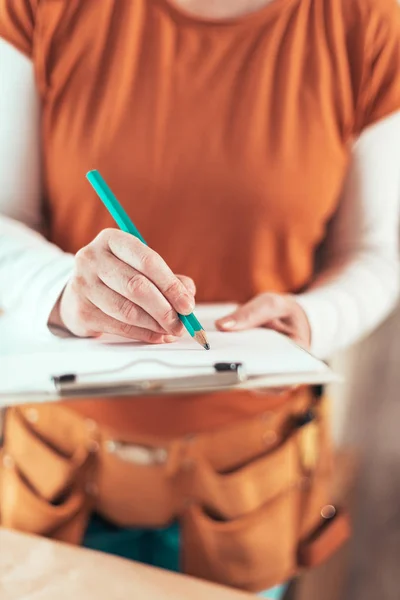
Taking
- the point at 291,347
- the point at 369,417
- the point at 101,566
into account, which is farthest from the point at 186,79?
the point at 369,417

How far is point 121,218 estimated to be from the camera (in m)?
0.29

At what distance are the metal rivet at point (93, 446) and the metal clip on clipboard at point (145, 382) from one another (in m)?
0.14

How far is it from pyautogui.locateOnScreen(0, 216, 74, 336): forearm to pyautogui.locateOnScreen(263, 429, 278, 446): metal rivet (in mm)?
179

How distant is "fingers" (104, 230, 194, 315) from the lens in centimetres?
27

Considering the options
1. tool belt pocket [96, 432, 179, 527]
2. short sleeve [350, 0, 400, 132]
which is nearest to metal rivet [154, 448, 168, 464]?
tool belt pocket [96, 432, 179, 527]

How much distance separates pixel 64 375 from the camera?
0.84 ft

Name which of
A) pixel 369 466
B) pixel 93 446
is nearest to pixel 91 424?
pixel 93 446

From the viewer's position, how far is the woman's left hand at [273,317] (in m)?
0.32

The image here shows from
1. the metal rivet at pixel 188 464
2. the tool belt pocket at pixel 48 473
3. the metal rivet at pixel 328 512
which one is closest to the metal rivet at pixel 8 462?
the tool belt pocket at pixel 48 473

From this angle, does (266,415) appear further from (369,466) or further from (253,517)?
(369,466)

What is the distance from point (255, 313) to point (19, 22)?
190 mm

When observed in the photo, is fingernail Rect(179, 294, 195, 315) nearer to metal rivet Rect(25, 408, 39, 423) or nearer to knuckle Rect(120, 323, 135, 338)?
knuckle Rect(120, 323, 135, 338)

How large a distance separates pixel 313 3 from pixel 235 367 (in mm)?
205

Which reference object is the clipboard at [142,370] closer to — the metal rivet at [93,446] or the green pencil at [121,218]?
the green pencil at [121,218]
